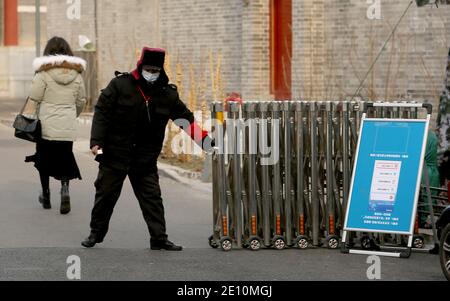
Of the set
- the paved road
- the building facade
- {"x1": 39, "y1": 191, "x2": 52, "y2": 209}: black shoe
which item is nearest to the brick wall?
the building facade

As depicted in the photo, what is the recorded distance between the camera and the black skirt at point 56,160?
13.8 m

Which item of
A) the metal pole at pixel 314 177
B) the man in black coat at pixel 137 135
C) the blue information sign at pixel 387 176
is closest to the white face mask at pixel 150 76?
the man in black coat at pixel 137 135

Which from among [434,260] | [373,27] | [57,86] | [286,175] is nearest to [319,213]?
[286,175]

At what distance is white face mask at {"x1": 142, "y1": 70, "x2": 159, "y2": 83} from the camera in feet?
36.9

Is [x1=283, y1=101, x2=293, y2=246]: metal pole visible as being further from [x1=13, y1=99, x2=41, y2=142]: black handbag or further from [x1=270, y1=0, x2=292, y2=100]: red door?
[x1=270, y1=0, x2=292, y2=100]: red door

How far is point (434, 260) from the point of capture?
11062 mm

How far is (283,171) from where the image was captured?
11.5 m

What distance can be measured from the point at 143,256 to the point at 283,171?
5.12 ft

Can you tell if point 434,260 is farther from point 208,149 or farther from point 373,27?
point 373,27

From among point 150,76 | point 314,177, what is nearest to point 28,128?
point 150,76

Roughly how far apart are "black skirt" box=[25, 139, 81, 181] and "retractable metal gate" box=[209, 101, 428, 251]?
284 cm
